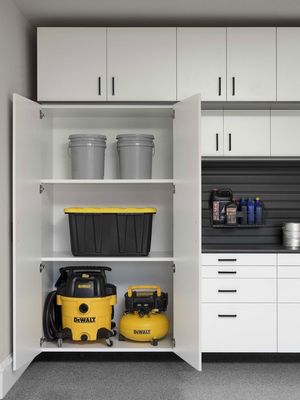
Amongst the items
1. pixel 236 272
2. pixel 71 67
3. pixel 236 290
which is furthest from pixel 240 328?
pixel 71 67

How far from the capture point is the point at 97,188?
14.8ft

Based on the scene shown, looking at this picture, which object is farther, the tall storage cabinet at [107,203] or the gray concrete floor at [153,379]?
the tall storage cabinet at [107,203]

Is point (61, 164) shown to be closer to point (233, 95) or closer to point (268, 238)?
point (233, 95)

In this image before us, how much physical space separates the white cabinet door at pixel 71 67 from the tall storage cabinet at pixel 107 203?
96mm

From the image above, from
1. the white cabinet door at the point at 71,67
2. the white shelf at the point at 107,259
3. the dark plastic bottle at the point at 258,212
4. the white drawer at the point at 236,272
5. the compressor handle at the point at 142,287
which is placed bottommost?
the compressor handle at the point at 142,287

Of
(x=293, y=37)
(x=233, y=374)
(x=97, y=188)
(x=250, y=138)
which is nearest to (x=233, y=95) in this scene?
(x=250, y=138)

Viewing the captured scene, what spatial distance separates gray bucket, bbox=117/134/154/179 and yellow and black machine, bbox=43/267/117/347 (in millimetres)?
815

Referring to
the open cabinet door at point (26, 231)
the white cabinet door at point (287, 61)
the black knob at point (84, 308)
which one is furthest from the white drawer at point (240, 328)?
the white cabinet door at point (287, 61)

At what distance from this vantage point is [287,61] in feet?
13.4

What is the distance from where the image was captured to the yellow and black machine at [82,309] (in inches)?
159

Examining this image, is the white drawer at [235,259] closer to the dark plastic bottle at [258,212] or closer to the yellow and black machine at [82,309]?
the dark plastic bottle at [258,212]

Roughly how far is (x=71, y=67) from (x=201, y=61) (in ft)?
3.17

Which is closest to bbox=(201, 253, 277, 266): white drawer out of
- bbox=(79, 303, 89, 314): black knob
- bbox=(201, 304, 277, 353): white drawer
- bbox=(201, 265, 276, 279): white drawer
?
bbox=(201, 265, 276, 279): white drawer

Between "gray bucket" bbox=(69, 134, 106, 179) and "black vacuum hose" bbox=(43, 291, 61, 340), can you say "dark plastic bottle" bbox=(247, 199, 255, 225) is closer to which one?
"gray bucket" bbox=(69, 134, 106, 179)
